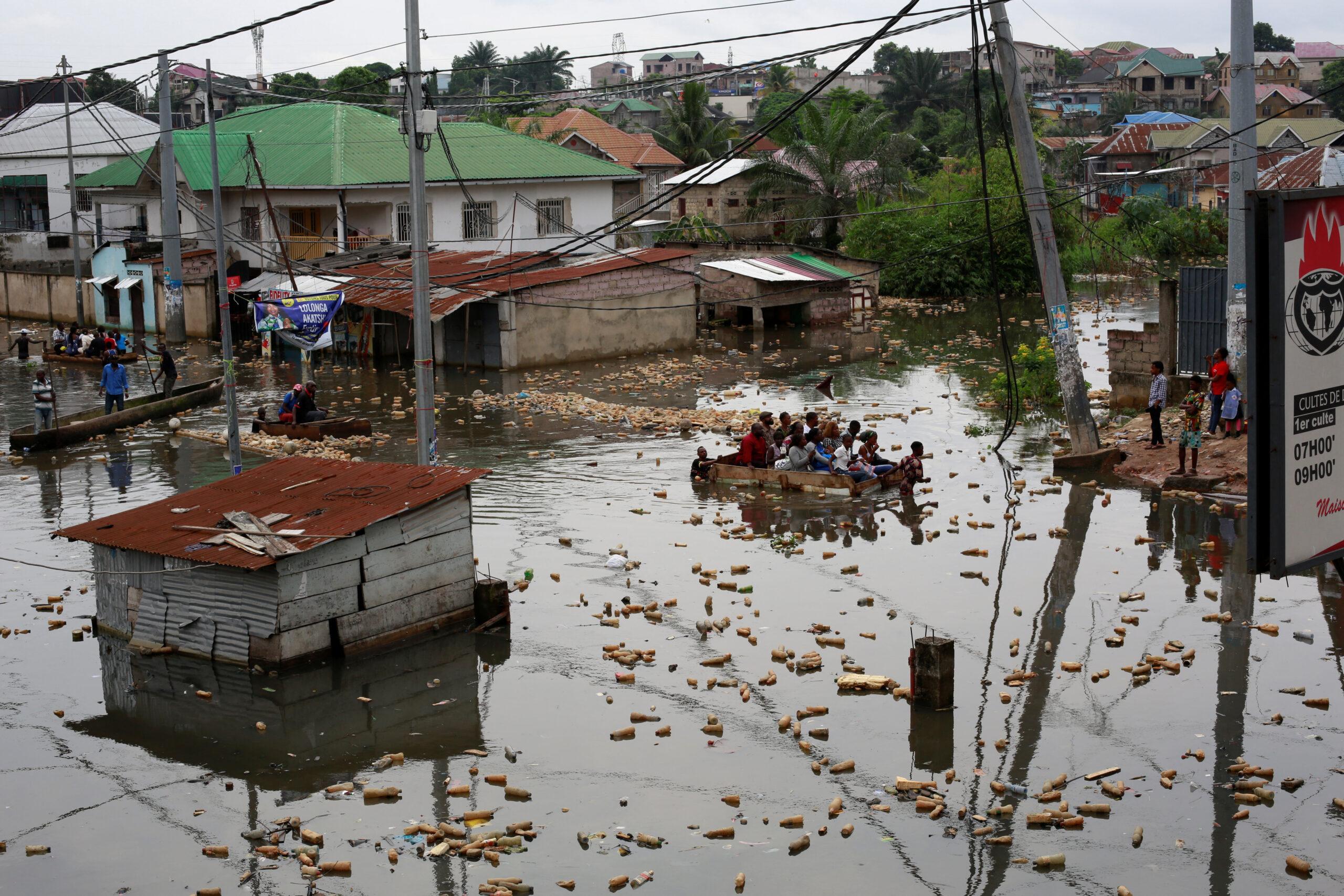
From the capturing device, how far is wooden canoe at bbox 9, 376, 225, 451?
25609mm

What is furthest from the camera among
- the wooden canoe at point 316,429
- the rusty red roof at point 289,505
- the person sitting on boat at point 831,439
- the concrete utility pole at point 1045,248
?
the wooden canoe at point 316,429

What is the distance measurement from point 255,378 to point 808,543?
2305 cm

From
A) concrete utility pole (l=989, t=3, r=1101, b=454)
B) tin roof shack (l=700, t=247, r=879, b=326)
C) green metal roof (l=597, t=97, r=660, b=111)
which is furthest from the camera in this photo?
green metal roof (l=597, t=97, r=660, b=111)

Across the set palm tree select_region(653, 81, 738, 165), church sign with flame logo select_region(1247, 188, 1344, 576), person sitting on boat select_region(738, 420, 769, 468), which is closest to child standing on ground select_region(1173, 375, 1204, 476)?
person sitting on boat select_region(738, 420, 769, 468)

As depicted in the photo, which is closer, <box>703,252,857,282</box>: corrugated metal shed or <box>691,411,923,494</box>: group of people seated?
<box>691,411,923,494</box>: group of people seated

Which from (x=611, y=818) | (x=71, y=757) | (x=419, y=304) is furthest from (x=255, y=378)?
(x=611, y=818)

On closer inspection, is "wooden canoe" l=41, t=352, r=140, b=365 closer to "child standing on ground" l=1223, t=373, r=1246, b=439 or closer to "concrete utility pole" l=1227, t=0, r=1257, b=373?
"child standing on ground" l=1223, t=373, r=1246, b=439

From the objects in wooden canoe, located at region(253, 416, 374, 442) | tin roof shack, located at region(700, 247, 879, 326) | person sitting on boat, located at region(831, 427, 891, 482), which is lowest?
person sitting on boat, located at region(831, 427, 891, 482)

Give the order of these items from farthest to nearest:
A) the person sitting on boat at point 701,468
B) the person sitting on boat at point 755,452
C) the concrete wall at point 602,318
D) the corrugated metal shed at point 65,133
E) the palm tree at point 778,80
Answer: the palm tree at point 778,80, the corrugated metal shed at point 65,133, the concrete wall at point 602,318, the person sitting on boat at point 701,468, the person sitting on boat at point 755,452

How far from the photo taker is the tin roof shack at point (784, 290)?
145 ft

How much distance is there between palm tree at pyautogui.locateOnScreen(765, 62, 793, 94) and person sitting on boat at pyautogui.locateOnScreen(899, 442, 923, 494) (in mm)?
91584

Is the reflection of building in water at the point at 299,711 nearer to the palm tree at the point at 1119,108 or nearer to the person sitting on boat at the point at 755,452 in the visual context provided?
the person sitting on boat at the point at 755,452

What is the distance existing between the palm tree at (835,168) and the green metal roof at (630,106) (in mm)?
62912

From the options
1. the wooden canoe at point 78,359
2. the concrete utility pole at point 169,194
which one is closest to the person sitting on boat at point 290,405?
the concrete utility pole at point 169,194
